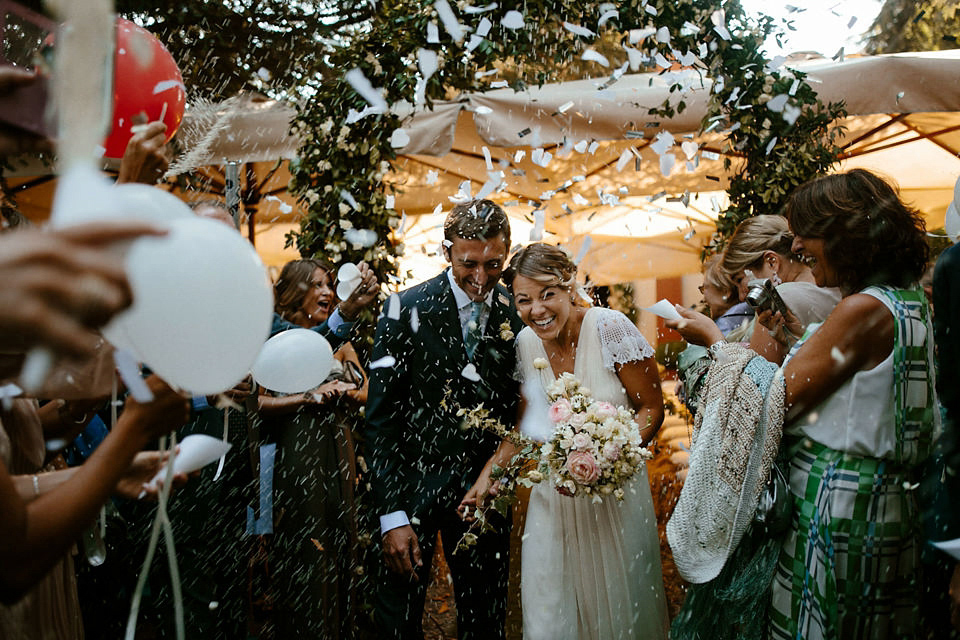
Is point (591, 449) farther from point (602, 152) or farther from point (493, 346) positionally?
point (602, 152)

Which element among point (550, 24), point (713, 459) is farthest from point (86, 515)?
point (550, 24)

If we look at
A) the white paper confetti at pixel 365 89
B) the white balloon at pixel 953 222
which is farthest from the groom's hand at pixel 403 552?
the white balloon at pixel 953 222

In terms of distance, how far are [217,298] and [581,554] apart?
208 cm

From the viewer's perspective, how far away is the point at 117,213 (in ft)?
2.88

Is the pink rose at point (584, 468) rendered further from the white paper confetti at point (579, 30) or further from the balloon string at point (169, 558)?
the white paper confetti at point (579, 30)

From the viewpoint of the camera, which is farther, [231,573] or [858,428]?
[231,573]

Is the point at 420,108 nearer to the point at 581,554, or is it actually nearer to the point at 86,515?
the point at 581,554

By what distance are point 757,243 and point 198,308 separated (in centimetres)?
262

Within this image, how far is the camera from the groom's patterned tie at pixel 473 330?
2.93m

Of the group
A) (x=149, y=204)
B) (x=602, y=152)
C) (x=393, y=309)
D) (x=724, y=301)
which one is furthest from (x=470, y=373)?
(x=602, y=152)

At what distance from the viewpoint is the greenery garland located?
3768 mm

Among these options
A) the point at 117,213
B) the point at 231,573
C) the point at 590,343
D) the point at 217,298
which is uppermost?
the point at 117,213

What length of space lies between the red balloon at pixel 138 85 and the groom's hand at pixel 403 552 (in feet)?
5.59

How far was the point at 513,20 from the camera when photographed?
377 cm
